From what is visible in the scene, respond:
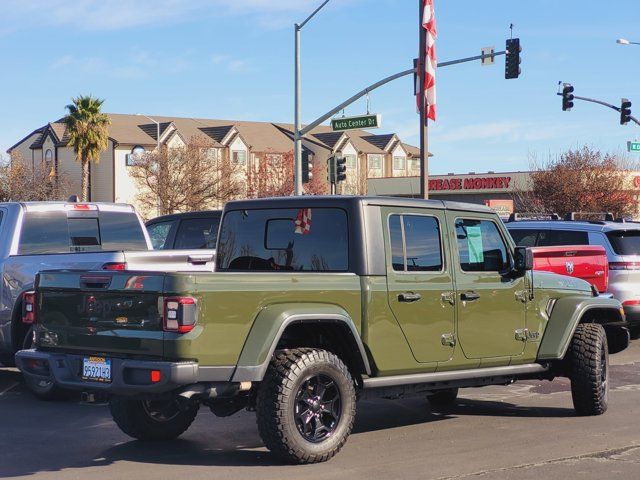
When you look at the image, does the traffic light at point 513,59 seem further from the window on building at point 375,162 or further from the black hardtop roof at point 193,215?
the window on building at point 375,162

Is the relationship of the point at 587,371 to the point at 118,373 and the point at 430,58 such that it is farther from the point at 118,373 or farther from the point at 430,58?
the point at 430,58

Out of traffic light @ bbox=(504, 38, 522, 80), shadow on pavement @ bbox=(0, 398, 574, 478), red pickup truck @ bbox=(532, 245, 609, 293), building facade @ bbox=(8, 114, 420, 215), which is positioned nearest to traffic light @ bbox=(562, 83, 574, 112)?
traffic light @ bbox=(504, 38, 522, 80)

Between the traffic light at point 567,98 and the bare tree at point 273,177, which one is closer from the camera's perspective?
the traffic light at point 567,98

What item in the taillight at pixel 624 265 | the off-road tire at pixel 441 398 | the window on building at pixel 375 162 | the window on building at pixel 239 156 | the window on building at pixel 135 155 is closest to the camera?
the off-road tire at pixel 441 398

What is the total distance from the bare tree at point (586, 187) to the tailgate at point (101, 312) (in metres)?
48.3

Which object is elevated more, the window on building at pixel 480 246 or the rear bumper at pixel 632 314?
the window on building at pixel 480 246

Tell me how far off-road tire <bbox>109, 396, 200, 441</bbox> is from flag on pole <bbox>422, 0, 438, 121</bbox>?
44.3ft

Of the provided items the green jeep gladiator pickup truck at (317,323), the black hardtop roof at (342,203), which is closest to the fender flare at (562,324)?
the green jeep gladiator pickup truck at (317,323)

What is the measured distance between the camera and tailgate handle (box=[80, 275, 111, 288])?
707 cm

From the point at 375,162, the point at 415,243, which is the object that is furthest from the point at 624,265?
the point at 375,162

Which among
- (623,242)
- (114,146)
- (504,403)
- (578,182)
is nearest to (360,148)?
(114,146)

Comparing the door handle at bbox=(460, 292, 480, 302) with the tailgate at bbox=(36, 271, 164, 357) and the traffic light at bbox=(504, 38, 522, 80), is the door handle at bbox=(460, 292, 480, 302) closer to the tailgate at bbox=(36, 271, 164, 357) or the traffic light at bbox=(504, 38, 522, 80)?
the tailgate at bbox=(36, 271, 164, 357)

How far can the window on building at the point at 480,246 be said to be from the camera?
8570 millimetres

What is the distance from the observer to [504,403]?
406 inches
